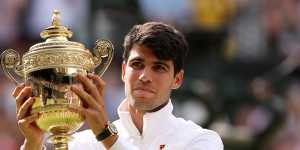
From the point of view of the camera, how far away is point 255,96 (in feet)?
38.6

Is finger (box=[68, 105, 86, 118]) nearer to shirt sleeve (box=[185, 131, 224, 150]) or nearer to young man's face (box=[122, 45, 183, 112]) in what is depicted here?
young man's face (box=[122, 45, 183, 112])

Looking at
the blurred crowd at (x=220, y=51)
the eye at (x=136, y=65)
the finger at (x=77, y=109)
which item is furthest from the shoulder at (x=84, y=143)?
the blurred crowd at (x=220, y=51)

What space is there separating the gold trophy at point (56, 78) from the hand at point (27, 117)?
27 mm

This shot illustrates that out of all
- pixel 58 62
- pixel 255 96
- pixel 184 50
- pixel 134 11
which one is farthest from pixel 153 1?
pixel 58 62

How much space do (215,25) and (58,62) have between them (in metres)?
7.48

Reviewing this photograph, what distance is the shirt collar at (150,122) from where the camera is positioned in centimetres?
548

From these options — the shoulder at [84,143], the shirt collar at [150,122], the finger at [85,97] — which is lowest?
the shoulder at [84,143]

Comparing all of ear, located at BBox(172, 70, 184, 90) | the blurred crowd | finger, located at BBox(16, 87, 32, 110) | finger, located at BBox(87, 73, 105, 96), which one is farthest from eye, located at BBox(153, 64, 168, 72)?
the blurred crowd

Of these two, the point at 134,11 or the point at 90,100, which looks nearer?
the point at 90,100

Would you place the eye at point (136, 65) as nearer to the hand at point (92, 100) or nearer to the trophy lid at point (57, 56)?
the trophy lid at point (57, 56)

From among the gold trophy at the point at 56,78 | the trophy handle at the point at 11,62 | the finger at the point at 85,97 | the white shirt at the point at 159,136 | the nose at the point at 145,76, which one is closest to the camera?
the finger at the point at 85,97

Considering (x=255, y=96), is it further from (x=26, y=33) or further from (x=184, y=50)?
(x=184, y=50)

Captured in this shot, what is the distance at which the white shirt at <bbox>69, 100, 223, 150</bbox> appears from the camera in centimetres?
546

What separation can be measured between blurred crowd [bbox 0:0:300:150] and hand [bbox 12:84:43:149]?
5.38 m
